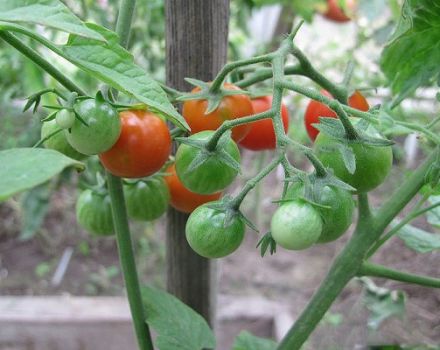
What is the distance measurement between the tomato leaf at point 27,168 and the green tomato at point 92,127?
0.35 ft

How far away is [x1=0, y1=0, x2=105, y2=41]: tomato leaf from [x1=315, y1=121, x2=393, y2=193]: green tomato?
24 centimetres

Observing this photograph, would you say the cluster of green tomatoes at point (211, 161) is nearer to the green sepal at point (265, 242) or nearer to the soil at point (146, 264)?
the green sepal at point (265, 242)

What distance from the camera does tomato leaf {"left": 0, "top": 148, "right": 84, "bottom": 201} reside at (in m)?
0.33

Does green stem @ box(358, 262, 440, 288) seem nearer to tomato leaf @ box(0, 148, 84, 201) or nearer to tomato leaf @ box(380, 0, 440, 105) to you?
tomato leaf @ box(380, 0, 440, 105)

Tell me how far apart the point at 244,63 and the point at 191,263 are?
41cm

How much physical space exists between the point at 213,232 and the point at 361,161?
161 mm

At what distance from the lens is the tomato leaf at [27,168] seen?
0.33 metres

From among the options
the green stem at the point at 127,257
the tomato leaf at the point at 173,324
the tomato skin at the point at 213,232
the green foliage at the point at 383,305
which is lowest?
the green foliage at the point at 383,305

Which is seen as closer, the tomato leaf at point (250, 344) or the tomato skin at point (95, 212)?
the tomato skin at point (95, 212)

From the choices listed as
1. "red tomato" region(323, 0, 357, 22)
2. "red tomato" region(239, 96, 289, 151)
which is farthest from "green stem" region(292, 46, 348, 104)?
"red tomato" region(323, 0, 357, 22)

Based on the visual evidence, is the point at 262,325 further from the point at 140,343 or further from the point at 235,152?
the point at 235,152

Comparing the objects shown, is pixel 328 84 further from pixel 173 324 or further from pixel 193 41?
pixel 173 324

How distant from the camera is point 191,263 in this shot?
83 cm

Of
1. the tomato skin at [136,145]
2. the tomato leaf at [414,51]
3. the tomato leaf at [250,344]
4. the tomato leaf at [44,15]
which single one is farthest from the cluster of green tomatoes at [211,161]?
the tomato leaf at [250,344]
